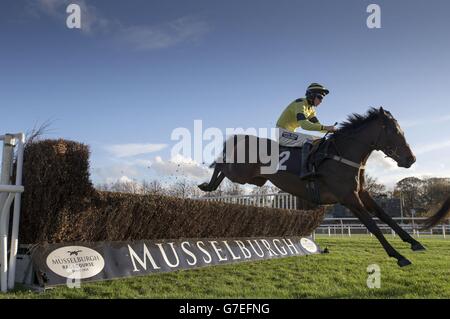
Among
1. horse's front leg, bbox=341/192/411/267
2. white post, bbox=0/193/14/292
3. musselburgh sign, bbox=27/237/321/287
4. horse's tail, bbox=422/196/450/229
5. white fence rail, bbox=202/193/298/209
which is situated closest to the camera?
white post, bbox=0/193/14/292

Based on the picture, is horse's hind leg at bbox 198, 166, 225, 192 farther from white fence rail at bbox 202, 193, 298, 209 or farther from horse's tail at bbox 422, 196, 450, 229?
white fence rail at bbox 202, 193, 298, 209

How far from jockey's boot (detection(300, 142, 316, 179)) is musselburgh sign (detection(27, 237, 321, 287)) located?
2.75 metres

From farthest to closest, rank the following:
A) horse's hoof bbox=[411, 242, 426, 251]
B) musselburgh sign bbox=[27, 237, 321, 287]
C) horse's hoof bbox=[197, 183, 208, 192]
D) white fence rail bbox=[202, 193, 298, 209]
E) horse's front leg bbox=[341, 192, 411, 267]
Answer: white fence rail bbox=[202, 193, 298, 209], horse's hoof bbox=[197, 183, 208, 192], musselburgh sign bbox=[27, 237, 321, 287], horse's front leg bbox=[341, 192, 411, 267], horse's hoof bbox=[411, 242, 426, 251]

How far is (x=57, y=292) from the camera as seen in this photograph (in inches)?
193

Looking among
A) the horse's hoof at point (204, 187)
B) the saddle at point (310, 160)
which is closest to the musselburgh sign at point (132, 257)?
the horse's hoof at point (204, 187)

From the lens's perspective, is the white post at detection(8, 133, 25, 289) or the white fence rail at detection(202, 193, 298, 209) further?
the white fence rail at detection(202, 193, 298, 209)

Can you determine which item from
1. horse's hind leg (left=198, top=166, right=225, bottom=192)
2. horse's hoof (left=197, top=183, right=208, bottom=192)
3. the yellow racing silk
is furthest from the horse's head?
horse's hoof (left=197, top=183, right=208, bottom=192)

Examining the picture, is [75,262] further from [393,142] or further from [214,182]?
[393,142]

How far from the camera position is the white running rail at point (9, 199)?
16.5 ft

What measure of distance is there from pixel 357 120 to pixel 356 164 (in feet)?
2.86

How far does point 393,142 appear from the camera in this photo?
5.54 m

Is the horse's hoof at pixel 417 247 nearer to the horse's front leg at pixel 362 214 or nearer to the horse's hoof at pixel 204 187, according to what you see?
the horse's front leg at pixel 362 214

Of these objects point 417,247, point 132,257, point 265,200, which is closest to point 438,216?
point 417,247

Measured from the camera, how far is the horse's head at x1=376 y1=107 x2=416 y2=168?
212 inches
